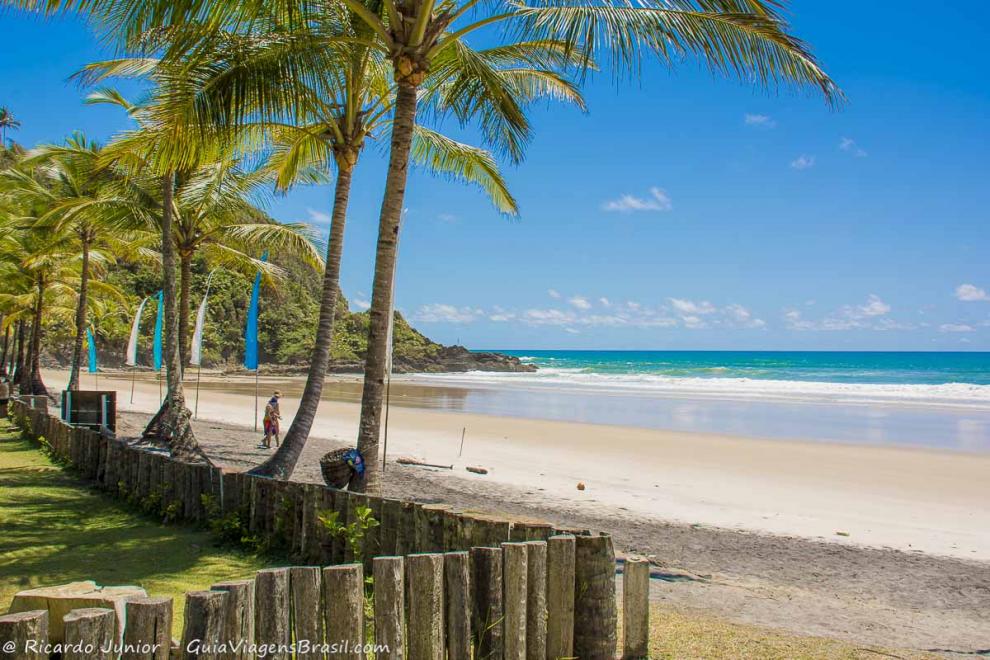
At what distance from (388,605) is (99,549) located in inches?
171

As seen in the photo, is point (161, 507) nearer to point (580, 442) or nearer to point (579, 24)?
point (579, 24)

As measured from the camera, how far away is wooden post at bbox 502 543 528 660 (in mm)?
3863

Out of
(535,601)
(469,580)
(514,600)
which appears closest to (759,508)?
(535,601)

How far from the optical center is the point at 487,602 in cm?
394

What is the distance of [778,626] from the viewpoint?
533 cm

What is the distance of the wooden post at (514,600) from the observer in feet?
12.7

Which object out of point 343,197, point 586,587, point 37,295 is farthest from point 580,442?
point 37,295

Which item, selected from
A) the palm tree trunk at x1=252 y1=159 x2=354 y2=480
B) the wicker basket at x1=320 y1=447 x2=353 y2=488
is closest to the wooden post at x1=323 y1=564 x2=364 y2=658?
the wicker basket at x1=320 y1=447 x2=353 y2=488

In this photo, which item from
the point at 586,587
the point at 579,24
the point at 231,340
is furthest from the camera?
the point at 231,340

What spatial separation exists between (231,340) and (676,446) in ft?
190

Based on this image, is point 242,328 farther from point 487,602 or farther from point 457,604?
point 457,604

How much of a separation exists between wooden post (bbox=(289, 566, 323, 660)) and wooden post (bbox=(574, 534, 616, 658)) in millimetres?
1493

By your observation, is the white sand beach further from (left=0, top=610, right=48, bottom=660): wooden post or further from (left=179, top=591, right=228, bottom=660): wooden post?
(left=0, top=610, right=48, bottom=660): wooden post

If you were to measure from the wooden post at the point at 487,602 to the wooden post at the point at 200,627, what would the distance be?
144 cm
